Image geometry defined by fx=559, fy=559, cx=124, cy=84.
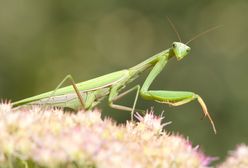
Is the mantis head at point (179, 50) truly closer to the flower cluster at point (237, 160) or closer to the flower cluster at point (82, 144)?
the flower cluster at point (82, 144)

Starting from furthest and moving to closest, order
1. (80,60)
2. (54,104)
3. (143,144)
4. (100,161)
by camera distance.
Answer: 1. (80,60)
2. (54,104)
3. (143,144)
4. (100,161)

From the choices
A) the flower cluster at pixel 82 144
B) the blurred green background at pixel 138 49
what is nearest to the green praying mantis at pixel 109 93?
the flower cluster at pixel 82 144

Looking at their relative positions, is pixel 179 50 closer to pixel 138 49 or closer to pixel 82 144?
pixel 82 144

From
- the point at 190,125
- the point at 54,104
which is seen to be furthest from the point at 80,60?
the point at 54,104

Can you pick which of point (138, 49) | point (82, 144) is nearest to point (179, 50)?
point (82, 144)

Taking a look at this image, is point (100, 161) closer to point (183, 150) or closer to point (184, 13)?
point (183, 150)

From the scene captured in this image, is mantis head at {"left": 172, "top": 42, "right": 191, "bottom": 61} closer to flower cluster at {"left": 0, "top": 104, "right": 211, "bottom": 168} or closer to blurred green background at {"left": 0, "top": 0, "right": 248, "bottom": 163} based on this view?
flower cluster at {"left": 0, "top": 104, "right": 211, "bottom": 168}

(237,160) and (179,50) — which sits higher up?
(179,50)
